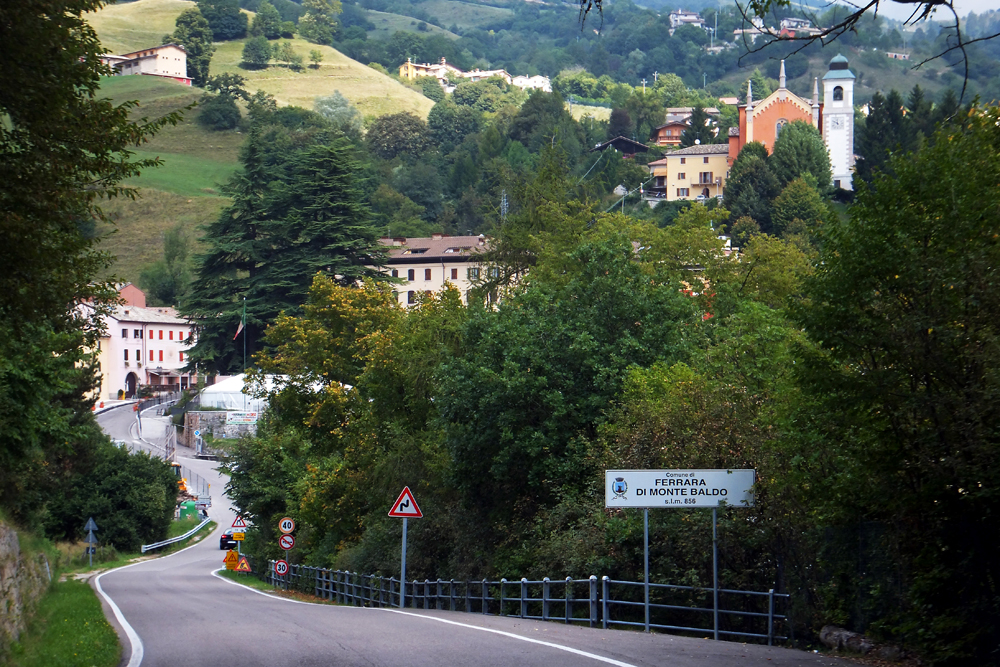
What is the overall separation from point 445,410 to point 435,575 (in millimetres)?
5807

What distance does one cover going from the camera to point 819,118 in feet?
499

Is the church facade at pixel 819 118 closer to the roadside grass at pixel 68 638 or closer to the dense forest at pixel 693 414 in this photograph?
the dense forest at pixel 693 414

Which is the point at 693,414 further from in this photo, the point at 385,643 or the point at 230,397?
the point at 230,397

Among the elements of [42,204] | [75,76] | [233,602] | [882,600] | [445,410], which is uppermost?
[75,76]

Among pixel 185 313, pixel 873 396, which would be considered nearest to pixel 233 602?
pixel 873 396

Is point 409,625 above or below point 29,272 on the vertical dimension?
below

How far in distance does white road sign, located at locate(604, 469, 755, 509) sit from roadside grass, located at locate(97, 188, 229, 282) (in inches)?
5626

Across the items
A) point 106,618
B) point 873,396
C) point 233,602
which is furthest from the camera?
point 233,602

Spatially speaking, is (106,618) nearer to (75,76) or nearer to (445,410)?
(445,410)

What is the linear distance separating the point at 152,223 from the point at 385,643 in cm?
16067

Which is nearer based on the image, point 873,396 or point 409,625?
point 873,396

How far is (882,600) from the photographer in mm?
13359

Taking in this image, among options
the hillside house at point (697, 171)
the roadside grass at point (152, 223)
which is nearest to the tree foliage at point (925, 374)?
the hillside house at point (697, 171)

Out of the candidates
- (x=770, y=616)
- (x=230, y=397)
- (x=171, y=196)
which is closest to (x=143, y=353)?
(x=171, y=196)
